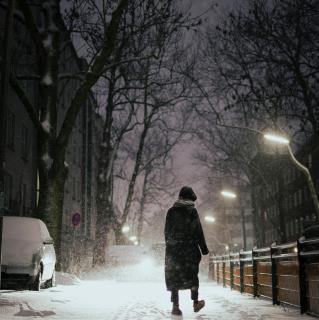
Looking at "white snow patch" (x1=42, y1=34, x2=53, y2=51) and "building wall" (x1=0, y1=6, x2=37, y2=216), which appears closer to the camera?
"white snow patch" (x1=42, y1=34, x2=53, y2=51)

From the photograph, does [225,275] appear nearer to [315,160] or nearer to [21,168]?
[21,168]

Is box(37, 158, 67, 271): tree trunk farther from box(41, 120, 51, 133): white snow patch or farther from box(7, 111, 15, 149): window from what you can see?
box(7, 111, 15, 149): window

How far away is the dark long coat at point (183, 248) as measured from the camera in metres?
8.64

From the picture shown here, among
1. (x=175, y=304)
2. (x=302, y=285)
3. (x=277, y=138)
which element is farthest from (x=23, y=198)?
(x=302, y=285)

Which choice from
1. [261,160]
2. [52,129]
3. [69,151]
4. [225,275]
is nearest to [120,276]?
[225,275]

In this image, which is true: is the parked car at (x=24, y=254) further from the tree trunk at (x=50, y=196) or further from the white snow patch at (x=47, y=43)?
the white snow patch at (x=47, y=43)

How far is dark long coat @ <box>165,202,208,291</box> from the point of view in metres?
8.64

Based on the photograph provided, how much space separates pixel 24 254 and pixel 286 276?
5866 mm

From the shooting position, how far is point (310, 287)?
27.7ft

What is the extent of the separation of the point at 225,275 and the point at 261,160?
17.5 meters

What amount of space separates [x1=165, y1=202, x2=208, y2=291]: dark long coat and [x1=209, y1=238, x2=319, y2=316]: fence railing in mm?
1505

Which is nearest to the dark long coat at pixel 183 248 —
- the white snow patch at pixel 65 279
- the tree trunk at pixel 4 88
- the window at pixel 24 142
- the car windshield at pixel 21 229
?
Result: the tree trunk at pixel 4 88

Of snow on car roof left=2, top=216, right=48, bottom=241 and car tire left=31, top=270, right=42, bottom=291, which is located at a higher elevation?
snow on car roof left=2, top=216, right=48, bottom=241

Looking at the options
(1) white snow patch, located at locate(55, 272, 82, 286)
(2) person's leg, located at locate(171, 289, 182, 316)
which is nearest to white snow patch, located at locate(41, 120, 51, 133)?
(1) white snow patch, located at locate(55, 272, 82, 286)
